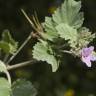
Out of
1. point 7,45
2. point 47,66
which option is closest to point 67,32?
→ point 7,45

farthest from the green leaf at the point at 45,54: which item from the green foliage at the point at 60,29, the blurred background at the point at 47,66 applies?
the blurred background at the point at 47,66

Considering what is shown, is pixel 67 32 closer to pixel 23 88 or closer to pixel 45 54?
pixel 45 54

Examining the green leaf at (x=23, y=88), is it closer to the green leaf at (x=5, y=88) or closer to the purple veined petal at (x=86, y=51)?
the green leaf at (x=5, y=88)

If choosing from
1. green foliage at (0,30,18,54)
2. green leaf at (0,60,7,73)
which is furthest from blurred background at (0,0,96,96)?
green leaf at (0,60,7,73)

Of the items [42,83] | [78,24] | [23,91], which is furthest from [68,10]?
[42,83]

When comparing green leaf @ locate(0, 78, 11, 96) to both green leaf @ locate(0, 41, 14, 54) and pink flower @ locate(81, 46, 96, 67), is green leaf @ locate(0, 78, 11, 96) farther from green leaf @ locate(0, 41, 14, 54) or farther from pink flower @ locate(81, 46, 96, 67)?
pink flower @ locate(81, 46, 96, 67)
